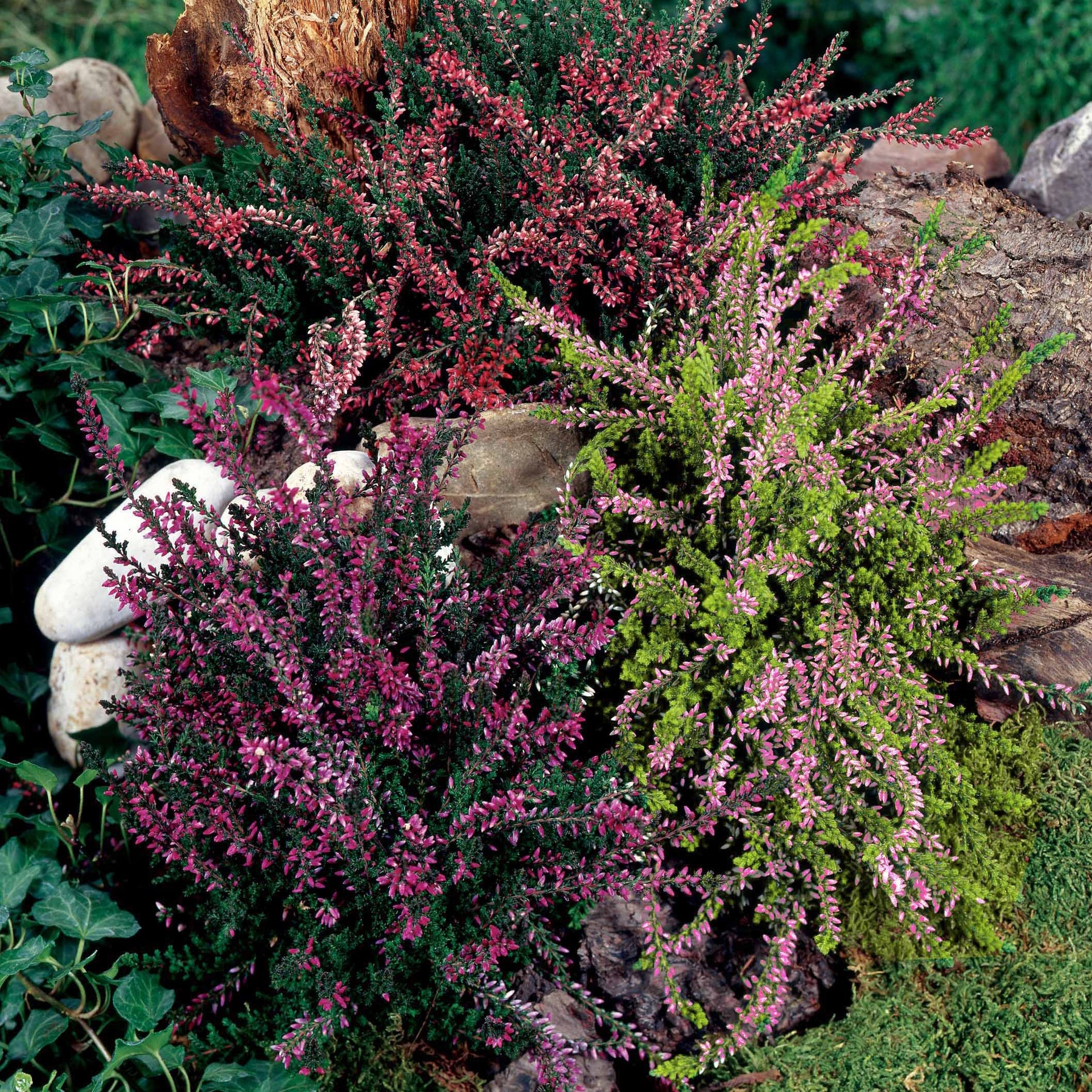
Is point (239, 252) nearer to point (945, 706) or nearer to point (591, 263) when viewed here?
point (591, 263)

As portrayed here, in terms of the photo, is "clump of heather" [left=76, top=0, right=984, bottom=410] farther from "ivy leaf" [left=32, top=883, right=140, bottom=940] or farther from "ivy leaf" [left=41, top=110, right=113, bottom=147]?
"ivy leaf" [left=32, top=883, right=140, bottom=940]

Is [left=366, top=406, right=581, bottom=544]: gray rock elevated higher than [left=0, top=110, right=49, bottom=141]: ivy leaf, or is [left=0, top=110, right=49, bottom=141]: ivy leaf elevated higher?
[left=0, top=110, right=49, bottom=141]: ivy leaf

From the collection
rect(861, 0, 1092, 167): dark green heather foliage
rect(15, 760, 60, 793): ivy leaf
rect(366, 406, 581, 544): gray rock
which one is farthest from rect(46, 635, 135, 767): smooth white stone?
rect(861, 0, 1092, 167): dark green heather foliage

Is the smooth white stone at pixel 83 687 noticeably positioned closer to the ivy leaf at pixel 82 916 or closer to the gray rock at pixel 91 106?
the ivy leaf at pixel 82 916

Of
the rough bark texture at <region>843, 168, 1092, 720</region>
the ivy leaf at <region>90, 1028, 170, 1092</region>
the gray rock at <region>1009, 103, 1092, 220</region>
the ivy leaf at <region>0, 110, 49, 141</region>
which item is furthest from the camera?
the gray rock at <region>1009, 103, 1092, 220</region>

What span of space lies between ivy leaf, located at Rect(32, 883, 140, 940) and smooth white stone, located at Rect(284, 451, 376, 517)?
1.12 m

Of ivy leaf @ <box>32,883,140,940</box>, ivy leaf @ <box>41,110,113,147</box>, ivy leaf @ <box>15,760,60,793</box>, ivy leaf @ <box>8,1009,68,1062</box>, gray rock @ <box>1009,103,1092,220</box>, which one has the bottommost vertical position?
ivy leaf @ <box>8,1009,68,1062</box>

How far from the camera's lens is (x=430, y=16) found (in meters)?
3.44

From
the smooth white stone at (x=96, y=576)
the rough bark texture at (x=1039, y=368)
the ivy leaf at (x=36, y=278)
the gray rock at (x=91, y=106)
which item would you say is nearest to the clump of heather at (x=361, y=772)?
the smooth white stone at (x=96, y=576)

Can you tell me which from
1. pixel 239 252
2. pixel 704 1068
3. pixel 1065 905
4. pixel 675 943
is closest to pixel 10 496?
pixel 239 252

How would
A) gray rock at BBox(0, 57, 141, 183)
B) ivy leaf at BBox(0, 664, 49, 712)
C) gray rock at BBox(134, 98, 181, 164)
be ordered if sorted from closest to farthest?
ivy leaf at BBox(0, 664, 49, 712) < gray rock at BBox(0, 57, 141, 183) < gray rock at BBox(134, 98, 181, 164)

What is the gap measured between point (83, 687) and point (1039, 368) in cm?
306

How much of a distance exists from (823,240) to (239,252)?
1.87m

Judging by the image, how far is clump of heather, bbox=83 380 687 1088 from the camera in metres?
2.05
